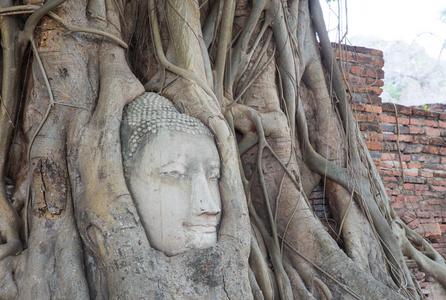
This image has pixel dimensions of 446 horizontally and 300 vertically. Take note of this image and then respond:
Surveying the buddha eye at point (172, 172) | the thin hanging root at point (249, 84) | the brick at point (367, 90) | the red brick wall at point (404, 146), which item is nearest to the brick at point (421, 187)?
the red brick wall at point (404, 146)

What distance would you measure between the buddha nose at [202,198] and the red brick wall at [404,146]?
7.47 feet

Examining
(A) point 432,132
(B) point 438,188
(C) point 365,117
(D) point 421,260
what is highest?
(C) point 365,117

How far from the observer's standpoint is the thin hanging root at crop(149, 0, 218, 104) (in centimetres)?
245

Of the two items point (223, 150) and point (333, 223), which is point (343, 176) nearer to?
point (333, 223)

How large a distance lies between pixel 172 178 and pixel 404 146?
299cm

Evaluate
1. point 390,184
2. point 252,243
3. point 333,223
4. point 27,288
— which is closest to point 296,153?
point 333,223

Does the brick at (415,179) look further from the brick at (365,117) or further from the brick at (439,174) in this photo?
the brick at (365,117)

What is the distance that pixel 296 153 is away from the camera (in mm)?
3293

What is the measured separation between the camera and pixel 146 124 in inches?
84.5

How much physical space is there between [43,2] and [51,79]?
44 cm

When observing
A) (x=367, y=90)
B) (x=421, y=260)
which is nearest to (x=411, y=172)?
(x=367, y=90)

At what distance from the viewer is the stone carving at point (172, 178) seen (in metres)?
2.02

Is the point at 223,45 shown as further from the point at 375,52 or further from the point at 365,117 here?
the point at 375,52

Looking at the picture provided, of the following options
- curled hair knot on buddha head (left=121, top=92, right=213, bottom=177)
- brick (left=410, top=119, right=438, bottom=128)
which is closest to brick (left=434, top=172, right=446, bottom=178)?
brick (left=410, top=119, right=438, bottom=128)
